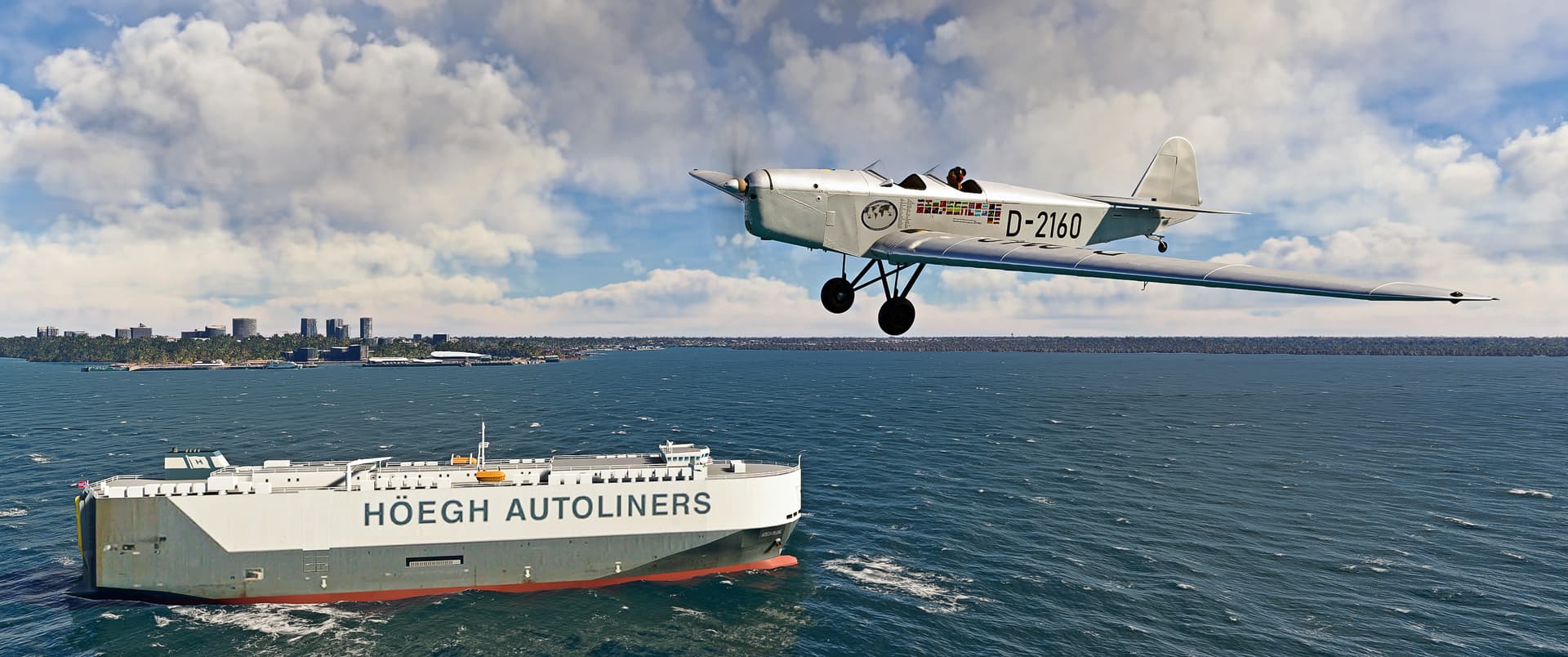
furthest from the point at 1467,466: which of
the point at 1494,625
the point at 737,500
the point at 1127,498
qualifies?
the point at 737,500

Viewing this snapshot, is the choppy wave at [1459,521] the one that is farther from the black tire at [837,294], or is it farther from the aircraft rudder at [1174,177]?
the black tire at [837,294]

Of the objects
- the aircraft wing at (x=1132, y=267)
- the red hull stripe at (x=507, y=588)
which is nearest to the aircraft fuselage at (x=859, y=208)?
the aircraft wing at (x=1132, y=267)

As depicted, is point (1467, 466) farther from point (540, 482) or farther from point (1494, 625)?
point (540, 482)

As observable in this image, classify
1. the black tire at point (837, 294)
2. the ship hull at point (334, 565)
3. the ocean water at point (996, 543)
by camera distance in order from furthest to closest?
the ship hull at point (334, 565) → the ocean water at point (996, 543) → the black tire at point (837, 294)

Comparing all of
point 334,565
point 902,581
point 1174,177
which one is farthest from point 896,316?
point 334,565

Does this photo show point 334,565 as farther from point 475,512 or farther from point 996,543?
point 996,543

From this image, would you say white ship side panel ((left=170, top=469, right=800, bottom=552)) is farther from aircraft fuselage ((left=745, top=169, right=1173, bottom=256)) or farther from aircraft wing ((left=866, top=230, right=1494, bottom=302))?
aircraft wing ((left=866, top=230, right=1494, bottom=302))

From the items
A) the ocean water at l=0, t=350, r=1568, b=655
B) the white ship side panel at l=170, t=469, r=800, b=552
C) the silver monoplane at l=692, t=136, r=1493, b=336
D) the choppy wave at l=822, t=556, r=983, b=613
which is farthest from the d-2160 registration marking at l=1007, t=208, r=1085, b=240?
the white ship side panel at l=170, t=469, r=800, b=552
